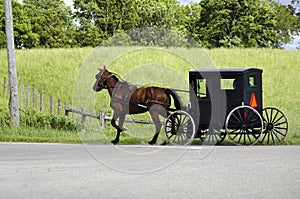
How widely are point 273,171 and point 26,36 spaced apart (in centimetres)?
5691

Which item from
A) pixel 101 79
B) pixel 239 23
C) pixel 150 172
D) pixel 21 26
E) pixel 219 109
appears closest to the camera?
pixel 150 172

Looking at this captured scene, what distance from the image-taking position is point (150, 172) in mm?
10484

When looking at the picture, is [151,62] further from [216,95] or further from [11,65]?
[216,95]

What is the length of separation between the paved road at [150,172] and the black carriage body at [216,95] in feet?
5.16

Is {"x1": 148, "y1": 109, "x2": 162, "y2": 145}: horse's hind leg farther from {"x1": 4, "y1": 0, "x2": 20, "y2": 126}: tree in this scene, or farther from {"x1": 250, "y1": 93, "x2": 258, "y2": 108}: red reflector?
{"x1": 4, "y1": 0, "x2": 20, "y2": 126}: tree

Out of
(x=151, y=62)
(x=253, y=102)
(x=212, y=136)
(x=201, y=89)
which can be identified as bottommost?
(x=212, y=136)

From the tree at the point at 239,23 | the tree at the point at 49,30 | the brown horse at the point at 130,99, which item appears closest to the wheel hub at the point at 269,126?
the brown horse at the point at 130,99

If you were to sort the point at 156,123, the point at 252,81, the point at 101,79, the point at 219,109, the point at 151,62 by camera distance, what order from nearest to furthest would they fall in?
the point at 101,79, the point at 156,123, the point at 219,109, the point at 252,81, the point at 151,62

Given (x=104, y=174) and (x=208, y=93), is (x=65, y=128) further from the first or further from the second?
(x=104, y=174)

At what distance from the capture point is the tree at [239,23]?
208 ft

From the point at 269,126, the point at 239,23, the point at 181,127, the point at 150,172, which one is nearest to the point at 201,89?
the point at 181,127

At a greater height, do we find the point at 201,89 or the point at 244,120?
the point at 201,89

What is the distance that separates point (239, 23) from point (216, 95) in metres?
48.7

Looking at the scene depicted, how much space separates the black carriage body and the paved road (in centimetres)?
157
